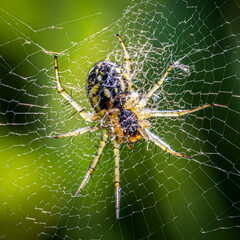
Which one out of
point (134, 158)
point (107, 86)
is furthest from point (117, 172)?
point (107, 86)

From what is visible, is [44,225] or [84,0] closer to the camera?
[44,225]

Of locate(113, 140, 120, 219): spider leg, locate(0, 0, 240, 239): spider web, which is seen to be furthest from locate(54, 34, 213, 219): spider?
locate(0, 0, 240, 239): spider web

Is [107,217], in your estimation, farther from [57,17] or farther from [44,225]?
[57,17]

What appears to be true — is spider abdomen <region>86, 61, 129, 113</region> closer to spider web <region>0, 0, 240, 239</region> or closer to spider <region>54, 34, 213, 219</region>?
spider <region>54, 34, 213, 219</region>

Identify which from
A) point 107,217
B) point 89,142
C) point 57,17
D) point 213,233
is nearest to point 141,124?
point 89,142

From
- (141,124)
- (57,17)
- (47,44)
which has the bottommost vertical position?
(141,124)

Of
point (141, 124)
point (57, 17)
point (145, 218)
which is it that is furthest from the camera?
point (57, 17)

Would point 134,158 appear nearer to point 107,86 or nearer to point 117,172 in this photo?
point 117,172
